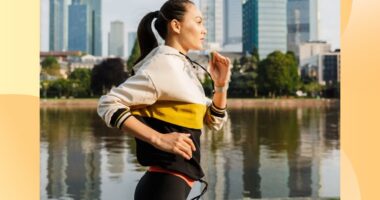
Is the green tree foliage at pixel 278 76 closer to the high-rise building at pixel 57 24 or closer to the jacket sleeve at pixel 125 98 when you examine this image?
the high-rise building at pixel 57 24

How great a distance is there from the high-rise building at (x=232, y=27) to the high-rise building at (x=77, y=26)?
15.7 metres

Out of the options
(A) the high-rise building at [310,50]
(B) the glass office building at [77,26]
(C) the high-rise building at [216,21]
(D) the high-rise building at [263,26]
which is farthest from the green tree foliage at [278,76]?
(B) the glass office building at [77,26]

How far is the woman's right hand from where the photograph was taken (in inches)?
36.8

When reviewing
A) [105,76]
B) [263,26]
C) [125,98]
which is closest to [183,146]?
[125,98]

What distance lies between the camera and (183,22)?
1.02 metres

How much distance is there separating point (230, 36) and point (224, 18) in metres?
1.80

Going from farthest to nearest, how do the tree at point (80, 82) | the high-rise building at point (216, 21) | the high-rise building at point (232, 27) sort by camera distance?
the high-rise building at point (232, 27), the high-rise building at point (216, 21), the tree at point (80, 82)

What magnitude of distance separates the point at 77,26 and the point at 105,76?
32.5 meters

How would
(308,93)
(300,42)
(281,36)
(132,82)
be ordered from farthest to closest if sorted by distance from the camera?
1. (300,42)
2. (281,36)
3. (308,93)
4. (132,82)

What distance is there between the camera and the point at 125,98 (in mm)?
957

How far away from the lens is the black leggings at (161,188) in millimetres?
960
